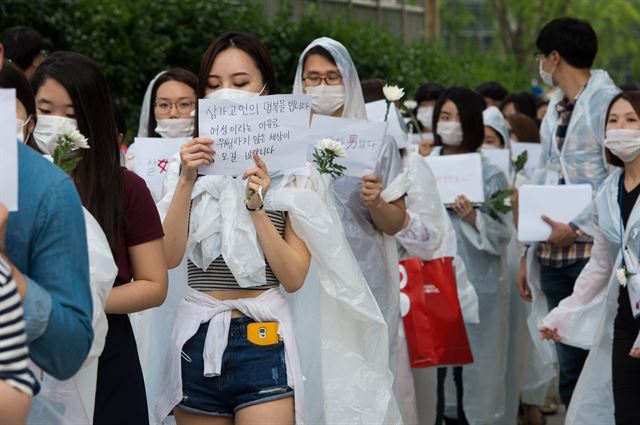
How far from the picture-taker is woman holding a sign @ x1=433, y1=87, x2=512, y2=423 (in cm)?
866

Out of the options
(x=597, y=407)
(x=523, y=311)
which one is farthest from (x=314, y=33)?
(x=597, y=407)

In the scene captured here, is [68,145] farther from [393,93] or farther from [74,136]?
[393,93]

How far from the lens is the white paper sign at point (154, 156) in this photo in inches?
244

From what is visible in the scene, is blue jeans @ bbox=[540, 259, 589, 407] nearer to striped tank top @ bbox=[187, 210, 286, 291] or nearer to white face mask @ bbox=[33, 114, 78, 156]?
striped tank top @ bbox=[187, 210, 286, 291]

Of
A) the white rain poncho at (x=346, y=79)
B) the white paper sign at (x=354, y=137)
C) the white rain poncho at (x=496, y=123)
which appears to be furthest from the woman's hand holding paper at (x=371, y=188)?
the white rain poncho at (x=496, y=123)

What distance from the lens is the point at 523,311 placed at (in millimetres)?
9711

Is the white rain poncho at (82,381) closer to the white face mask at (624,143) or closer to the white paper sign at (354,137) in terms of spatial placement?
the white paper sign at (354,137)

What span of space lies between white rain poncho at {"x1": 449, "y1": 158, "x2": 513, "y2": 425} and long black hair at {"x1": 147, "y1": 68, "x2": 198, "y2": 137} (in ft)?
8.20

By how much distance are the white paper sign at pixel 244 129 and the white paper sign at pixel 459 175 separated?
12.8 ft

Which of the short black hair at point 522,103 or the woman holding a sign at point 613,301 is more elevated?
the short black hair at point 522,103

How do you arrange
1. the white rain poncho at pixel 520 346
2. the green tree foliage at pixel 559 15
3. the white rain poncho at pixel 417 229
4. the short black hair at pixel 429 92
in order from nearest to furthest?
the white rain poncho at pixel 417 229 → the white rain poncho at pixel 520 346 → the short black hair at pixel 429 92 → the green tree foliage at pixel 559 15

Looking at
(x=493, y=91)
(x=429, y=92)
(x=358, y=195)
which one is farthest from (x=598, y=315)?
(x=493, y=91)

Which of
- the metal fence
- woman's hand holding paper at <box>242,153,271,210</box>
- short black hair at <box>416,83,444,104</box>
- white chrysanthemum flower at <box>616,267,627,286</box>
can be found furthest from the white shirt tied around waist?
the metal fence

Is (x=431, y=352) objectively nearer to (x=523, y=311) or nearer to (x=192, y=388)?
(x=523, y=311)
